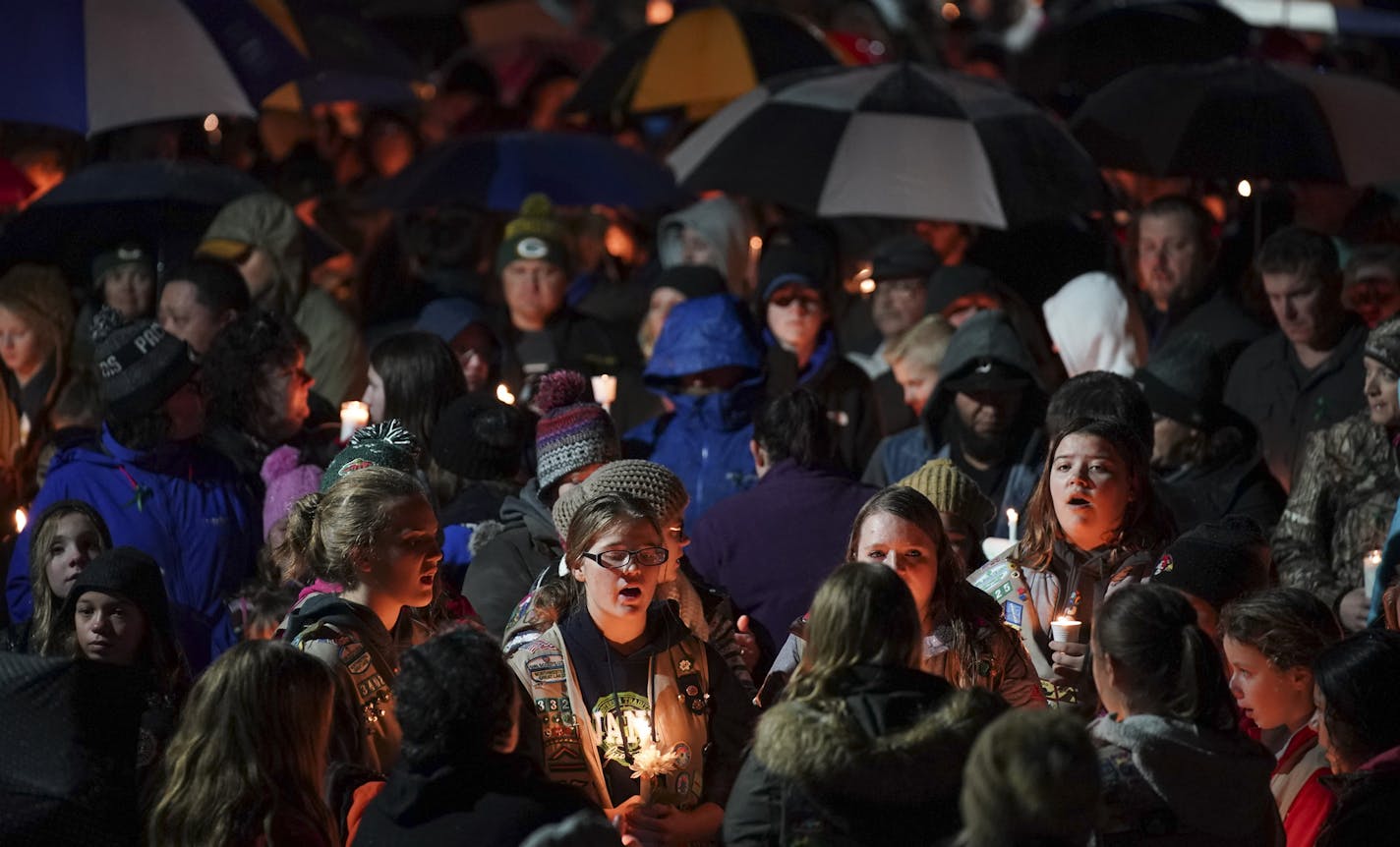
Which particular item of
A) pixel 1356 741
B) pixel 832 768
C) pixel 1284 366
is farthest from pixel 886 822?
pixel 1284 366

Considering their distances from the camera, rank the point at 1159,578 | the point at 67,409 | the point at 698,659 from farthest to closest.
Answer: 1. the point at 67,409
2. the point at 1159,578
3. the point at 698,659

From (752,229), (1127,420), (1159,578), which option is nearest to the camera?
(1159,578)

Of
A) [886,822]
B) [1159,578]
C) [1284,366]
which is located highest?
[886,822]

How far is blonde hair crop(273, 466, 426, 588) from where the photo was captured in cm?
616

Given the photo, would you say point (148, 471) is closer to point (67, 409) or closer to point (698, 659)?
point (67, 409)

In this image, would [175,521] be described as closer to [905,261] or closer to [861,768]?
[861,768]

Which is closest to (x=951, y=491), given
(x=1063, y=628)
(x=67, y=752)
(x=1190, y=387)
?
(x=1063, y=628)

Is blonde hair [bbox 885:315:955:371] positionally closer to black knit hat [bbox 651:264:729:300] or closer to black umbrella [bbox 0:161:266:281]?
black knit hat [bbox 651:264:729:300]

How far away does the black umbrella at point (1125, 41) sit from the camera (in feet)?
45.5

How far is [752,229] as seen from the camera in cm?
1334

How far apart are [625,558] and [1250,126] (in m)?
5.80

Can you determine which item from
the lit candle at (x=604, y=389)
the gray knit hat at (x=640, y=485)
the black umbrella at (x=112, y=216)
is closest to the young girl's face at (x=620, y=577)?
the gray knit hat at (x=640, y=485)

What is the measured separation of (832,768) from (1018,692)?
1.77 m

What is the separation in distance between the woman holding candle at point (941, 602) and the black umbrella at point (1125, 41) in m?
7.55
